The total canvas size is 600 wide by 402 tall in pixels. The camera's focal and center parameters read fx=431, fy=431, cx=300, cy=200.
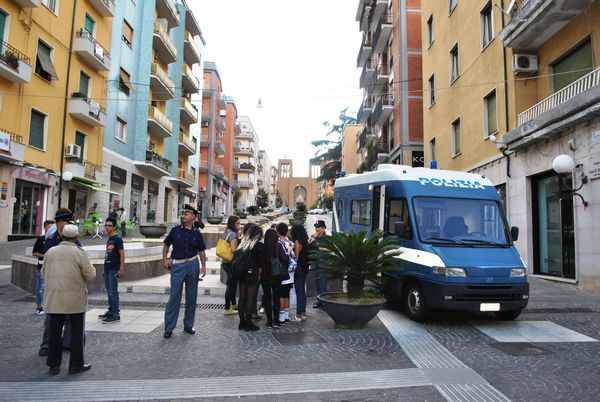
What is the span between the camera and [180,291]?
20.5ft

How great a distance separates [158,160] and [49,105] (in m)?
12.7

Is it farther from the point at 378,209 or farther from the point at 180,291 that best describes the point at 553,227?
the point at 180,291

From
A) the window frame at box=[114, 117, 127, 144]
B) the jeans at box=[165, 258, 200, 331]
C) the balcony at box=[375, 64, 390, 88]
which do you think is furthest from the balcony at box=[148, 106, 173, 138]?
the jeans at box=[165, 258, 200, 331]

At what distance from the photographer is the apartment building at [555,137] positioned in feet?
34.8

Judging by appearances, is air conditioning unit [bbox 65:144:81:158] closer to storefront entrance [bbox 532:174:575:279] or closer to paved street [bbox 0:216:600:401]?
paved street [bbox 0:216:600:401]

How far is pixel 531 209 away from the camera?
13.2 metres

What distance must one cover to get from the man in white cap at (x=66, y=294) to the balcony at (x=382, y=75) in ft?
98.8

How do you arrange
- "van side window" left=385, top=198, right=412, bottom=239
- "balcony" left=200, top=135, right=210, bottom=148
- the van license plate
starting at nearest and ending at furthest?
1. the van license plate
2. "van side window" left=385, top=198, right=412, bottom=239
3. "balcony" left=200, top=135, right=210, bottom=148

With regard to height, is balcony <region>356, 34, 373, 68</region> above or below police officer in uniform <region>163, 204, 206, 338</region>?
above

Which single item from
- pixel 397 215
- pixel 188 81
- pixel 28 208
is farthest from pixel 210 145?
pixel 397 215

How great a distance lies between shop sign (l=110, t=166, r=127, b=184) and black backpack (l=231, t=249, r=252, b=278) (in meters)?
22.5

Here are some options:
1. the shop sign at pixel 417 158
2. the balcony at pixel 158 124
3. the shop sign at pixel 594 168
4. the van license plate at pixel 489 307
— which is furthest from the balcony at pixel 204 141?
the van license plate at pixel 489 307

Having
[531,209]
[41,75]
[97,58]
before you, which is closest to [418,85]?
[531,209]

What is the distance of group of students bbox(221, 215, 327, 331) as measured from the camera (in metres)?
6.70
